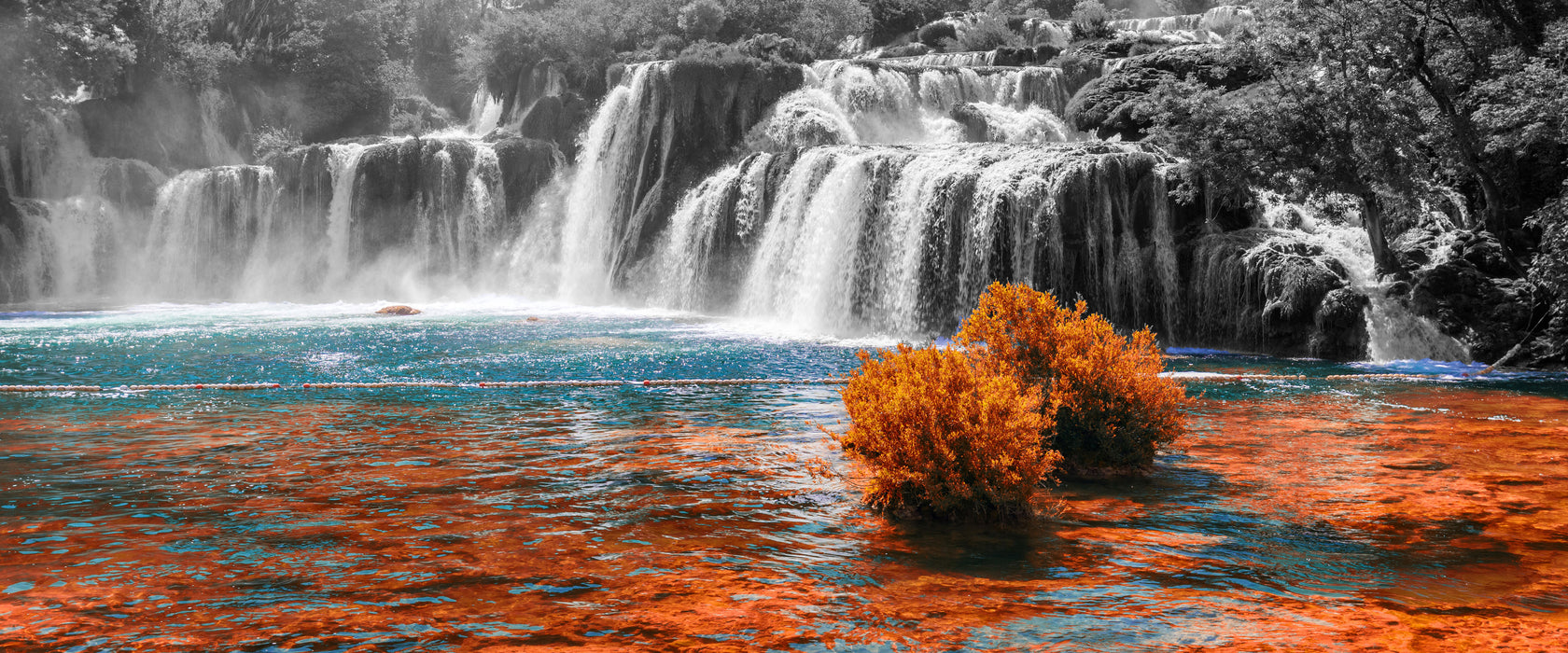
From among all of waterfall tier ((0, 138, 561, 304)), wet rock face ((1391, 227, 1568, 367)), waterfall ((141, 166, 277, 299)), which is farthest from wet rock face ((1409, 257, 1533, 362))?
waterfall ((141, 166, 277, 299))

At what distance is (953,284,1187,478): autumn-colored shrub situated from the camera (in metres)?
8.33

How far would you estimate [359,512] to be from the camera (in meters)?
7.14

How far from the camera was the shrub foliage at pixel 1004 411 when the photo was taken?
6738mm

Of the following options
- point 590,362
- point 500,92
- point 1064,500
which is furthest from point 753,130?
point 1064,500

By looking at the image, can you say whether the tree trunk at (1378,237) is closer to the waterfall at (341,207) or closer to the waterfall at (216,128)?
the waterfall at (341,207)

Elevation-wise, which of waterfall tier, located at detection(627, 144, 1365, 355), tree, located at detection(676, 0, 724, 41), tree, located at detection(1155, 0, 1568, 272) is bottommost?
waterfall tier, located at detection(627, 144, 1365, 355)

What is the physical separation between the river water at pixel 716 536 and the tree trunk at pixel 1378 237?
7.17 meters

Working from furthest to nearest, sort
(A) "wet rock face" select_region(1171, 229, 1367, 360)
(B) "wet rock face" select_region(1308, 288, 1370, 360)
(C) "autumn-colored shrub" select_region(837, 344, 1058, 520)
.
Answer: (A) "wet rock face" select_region(1171, 229, 1367, 360) → (B) "wet rock face" select_region(1308, 288, 1370, 360) → (C) "autumn-colored shrub" select_region(837, 344, 1058, 520)

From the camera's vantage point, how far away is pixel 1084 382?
8344 millimetres

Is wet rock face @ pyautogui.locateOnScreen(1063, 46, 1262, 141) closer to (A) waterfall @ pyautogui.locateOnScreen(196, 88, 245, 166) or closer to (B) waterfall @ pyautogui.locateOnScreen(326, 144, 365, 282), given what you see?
(B) waterfall @ pyautogui.locateOnScreen(326, 144, 365, 282)

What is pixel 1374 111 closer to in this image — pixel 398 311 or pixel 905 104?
pixel 905 104

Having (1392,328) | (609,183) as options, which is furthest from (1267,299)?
(609,183)

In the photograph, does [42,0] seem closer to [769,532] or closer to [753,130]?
[753,130]

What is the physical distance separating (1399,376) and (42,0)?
152 feet
